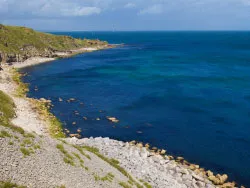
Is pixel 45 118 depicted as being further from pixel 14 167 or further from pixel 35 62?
pixel 35 62

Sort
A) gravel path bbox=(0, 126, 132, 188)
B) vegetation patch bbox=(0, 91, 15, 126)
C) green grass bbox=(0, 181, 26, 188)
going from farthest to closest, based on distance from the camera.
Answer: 1. vegetation patch bbox=(0, 91, 15, 126)
2. gravel path bbox=(0, 126, 132, 188)
3. green grass bbox=(0, 181, 26, 188)

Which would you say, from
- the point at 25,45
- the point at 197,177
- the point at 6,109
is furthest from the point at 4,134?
the point at 25,45

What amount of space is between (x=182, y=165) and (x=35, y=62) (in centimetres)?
10959

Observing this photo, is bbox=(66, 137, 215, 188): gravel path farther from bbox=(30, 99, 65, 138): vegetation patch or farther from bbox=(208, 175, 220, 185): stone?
bbox=(30, 99, 65, 138): vegetation patch

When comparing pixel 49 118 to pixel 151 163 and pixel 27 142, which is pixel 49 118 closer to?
pixel 151 163

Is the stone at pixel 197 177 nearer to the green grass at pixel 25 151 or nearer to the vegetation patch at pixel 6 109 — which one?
the green grass at pixel 25 151

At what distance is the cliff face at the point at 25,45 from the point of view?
124 meters

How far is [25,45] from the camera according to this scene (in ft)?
457

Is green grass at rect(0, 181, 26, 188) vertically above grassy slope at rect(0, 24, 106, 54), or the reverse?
grassy slope at rect(0, 24, 106, 54)

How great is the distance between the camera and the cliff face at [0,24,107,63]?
4898 inches

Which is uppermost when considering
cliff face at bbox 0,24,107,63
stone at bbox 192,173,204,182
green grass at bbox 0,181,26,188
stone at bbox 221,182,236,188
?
cliff face at bbox 0,24,107,63

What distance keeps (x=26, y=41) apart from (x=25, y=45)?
7050 millimetres

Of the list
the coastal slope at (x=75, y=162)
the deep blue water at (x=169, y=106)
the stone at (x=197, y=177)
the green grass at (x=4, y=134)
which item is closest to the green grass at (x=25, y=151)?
the coastal slope at (x=75, y=162)

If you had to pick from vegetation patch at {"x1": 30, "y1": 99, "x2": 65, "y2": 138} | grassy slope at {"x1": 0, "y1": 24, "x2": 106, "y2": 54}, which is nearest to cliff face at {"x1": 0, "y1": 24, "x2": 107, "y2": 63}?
grassy slope at {"x1": 0, "y1": 24, "x2": 106, "y2": 54}
